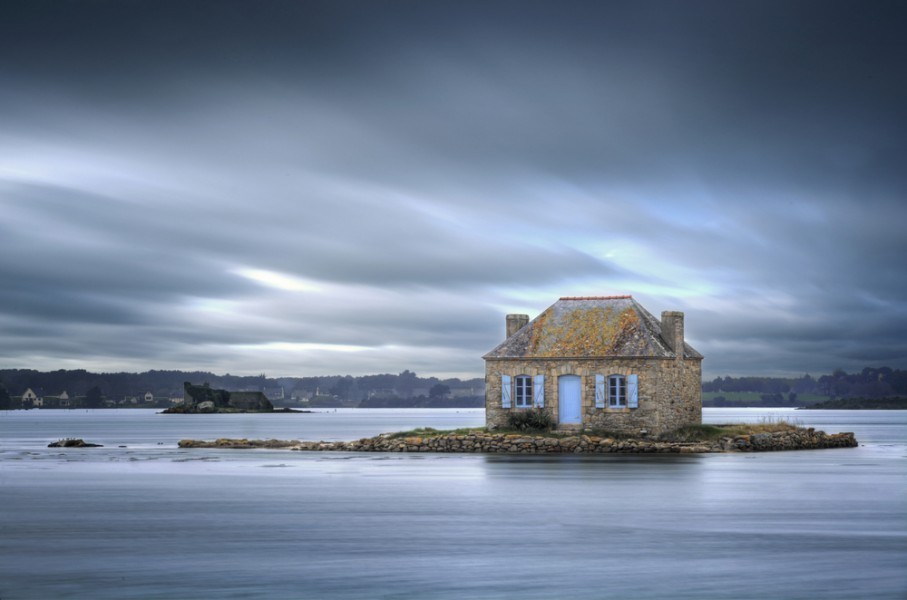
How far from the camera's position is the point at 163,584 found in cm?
1720

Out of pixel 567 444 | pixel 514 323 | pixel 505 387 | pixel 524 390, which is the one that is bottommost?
pixel 567 444

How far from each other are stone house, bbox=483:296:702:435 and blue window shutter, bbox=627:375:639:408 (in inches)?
1.6

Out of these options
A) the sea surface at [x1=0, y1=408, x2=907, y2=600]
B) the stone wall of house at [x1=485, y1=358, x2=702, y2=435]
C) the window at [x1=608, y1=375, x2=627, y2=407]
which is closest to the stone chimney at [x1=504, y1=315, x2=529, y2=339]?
the stone wall of house at [x1=485, y1=358, x2=702, y2=435]

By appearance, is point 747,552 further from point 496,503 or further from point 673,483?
point 673,483

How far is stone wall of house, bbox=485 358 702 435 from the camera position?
4441cm

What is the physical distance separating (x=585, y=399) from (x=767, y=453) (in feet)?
28.9

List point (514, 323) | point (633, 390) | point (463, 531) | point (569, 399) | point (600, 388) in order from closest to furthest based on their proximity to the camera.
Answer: point (463, 531) → point (633, 390) → point (600, 388) → point (569, 399) → point (514, 323)

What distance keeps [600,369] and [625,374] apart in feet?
3.43

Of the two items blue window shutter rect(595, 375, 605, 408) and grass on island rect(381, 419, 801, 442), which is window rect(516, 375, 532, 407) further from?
blue window shutter rect(595, 375, 605, 408)

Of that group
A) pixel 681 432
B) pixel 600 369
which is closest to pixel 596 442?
pixel 600 369

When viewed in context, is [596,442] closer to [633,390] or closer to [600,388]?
[600,388]

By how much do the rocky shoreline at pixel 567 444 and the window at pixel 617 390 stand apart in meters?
1.60

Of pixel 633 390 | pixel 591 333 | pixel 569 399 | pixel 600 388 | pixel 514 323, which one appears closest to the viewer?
pixel 633 390

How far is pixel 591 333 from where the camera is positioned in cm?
4634
